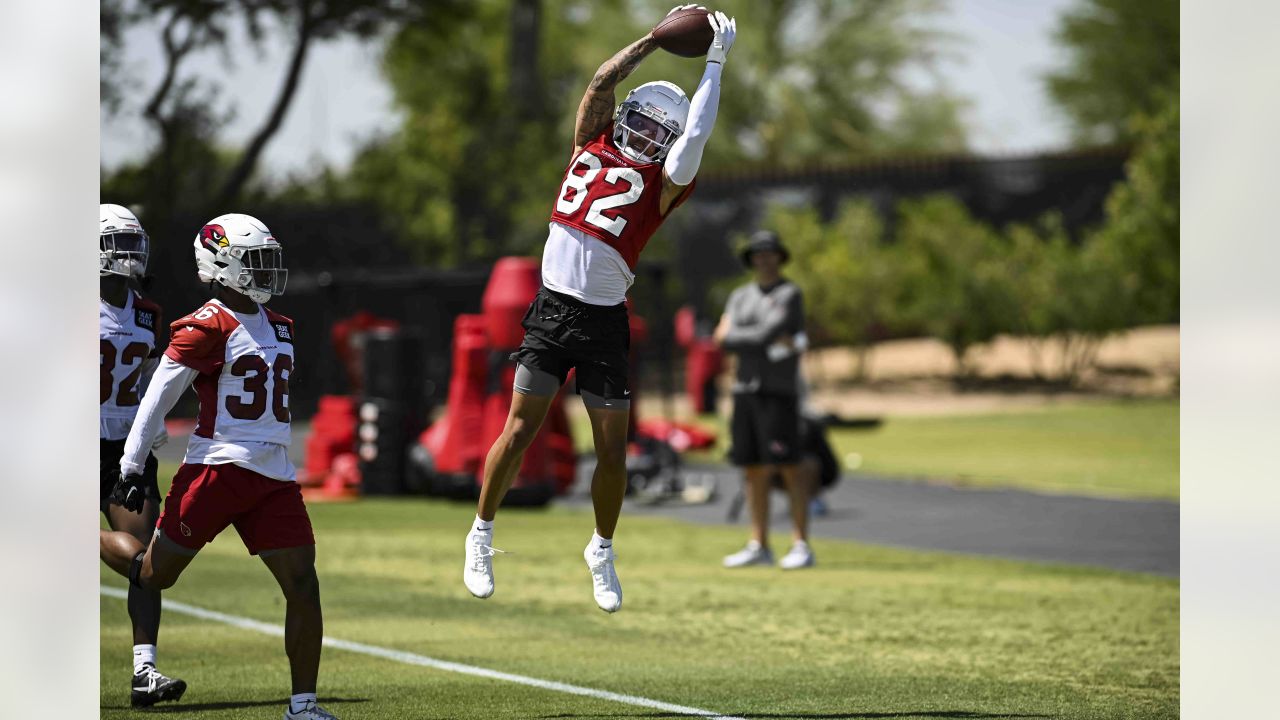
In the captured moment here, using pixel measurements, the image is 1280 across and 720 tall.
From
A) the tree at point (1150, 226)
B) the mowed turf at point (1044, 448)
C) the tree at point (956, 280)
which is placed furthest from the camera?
the tree at point (956, 280)

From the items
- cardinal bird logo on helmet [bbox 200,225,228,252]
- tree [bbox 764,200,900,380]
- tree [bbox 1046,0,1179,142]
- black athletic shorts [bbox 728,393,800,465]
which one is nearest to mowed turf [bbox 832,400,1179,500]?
tree [bbox 764,200,900,380]

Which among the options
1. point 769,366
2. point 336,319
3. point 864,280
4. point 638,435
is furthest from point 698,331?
point 769,366

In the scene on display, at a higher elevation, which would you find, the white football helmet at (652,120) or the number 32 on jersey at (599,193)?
the white football helmet at (652,120)

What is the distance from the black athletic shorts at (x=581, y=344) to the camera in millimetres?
6914

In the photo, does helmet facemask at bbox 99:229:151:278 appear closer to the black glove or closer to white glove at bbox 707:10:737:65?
the black glove

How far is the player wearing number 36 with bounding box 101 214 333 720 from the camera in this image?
21.0ft

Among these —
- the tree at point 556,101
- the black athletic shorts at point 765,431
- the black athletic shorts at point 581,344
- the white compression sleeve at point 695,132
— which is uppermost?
the tree at point 556,101

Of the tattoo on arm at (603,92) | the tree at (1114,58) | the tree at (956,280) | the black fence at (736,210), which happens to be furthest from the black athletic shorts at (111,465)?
the tree at (1114,58)

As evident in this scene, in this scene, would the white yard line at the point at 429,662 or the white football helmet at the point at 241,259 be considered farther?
the white yard line at the point at 429,662

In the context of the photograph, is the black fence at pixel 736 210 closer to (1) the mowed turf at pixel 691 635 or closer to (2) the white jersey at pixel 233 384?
(1) the mowed turf at pixel 691 635

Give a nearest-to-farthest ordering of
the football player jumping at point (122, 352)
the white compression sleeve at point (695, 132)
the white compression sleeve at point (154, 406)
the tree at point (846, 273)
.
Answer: the white compression sleeve at point (154, 406) < the white compression sleeve at point (695, 132) < the football player jumping at point (122, 352) < the tree at point (846, 273)
